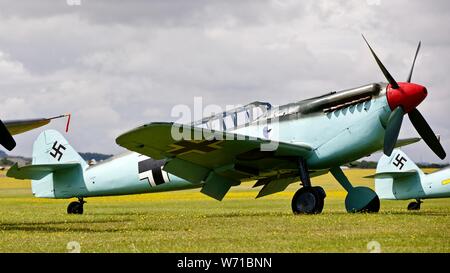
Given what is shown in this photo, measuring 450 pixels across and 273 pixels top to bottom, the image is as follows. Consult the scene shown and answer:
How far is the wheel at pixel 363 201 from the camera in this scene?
14906 mm

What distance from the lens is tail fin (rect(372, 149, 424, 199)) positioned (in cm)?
2242

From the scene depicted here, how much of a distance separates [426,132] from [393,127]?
Answer: 191 centimetres

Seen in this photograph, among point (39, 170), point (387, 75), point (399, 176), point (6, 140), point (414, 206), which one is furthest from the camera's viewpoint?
point (399, 176)

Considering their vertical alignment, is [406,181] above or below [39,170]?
below

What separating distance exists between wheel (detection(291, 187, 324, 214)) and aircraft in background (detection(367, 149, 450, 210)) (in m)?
8.29

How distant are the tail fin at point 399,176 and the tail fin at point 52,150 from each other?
9409 millimetres

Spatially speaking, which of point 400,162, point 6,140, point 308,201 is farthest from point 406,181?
point 6,140

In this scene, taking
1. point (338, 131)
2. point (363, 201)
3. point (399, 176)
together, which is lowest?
point (363, 201)

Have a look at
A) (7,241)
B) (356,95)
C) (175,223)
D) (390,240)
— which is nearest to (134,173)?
(175,223)

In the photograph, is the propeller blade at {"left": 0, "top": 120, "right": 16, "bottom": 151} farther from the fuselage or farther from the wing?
the fuselage

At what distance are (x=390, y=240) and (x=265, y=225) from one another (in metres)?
3.10

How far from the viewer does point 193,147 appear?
14.0 m

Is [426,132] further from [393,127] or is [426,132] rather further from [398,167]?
[398,167]

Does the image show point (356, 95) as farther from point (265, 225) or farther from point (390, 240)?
point (390, 240)
